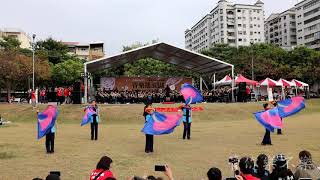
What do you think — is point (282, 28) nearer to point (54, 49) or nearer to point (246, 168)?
point (54, 49)

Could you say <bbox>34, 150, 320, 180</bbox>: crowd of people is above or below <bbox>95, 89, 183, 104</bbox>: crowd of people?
below

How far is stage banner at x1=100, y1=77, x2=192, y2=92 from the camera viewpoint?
42062 mm

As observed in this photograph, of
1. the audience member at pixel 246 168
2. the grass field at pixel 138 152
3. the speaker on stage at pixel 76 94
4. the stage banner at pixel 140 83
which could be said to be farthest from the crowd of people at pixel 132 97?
the audience member at pixel 246 168

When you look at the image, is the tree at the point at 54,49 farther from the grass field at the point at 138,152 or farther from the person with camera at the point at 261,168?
the person with camera at the point at 261,168

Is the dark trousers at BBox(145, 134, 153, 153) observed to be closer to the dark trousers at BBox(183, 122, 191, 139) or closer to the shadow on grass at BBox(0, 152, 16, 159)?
the dark trousers at BBox(183, 122, 191, 139)

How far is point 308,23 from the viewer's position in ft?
360

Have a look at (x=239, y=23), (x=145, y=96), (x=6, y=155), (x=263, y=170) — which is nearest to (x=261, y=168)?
(x=263, y=170)

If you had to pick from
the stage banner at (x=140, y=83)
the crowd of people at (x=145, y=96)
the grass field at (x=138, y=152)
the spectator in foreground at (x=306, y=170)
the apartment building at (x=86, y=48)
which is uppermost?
the apartment building at (x=86, y=48)

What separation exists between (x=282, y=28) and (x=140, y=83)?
92.1 m

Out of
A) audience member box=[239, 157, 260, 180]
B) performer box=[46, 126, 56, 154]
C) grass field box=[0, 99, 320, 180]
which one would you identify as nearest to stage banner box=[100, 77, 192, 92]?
grass field box=[0, 99, 320, 180]

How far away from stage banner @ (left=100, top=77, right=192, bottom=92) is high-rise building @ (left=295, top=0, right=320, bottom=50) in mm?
70803

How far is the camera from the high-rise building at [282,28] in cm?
12125

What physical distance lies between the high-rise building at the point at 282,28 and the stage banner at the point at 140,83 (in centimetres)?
7988

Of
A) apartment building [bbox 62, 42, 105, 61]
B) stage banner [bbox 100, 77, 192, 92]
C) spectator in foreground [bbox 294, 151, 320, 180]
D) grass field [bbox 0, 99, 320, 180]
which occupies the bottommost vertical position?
grass field [bbox 0, 99, 320, 180]
